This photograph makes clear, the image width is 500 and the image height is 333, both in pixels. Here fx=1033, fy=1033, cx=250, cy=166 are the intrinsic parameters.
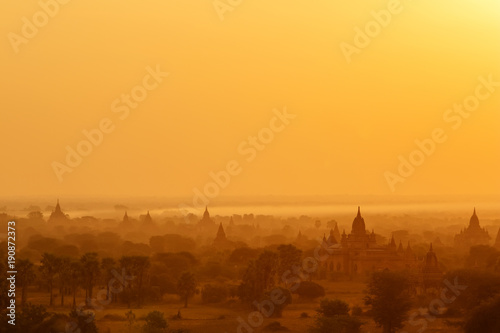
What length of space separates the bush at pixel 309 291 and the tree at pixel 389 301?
9437 mm

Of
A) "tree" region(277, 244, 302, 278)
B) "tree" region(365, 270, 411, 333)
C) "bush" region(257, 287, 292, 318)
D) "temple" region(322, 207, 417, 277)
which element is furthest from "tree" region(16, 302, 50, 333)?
"temple" region(322, 207, 417, 277)

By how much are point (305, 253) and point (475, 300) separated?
→ 32588mm

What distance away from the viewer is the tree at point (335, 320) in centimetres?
4353

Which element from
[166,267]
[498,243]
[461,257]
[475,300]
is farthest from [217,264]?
[498,243]

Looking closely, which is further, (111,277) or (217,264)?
(217,264)

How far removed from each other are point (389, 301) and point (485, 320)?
709 centimetres

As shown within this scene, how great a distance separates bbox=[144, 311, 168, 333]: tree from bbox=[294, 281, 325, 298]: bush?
17.3 m

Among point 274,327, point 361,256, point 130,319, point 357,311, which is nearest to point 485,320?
point 274,327

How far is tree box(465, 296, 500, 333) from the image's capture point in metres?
42.0

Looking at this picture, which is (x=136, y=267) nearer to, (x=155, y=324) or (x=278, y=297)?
(x=278, y=297)

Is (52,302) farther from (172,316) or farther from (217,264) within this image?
(217,264)

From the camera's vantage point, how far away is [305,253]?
3250 inches

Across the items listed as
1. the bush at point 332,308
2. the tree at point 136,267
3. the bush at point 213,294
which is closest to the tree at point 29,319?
the bush at point 332,308

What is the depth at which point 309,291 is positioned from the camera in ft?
201
